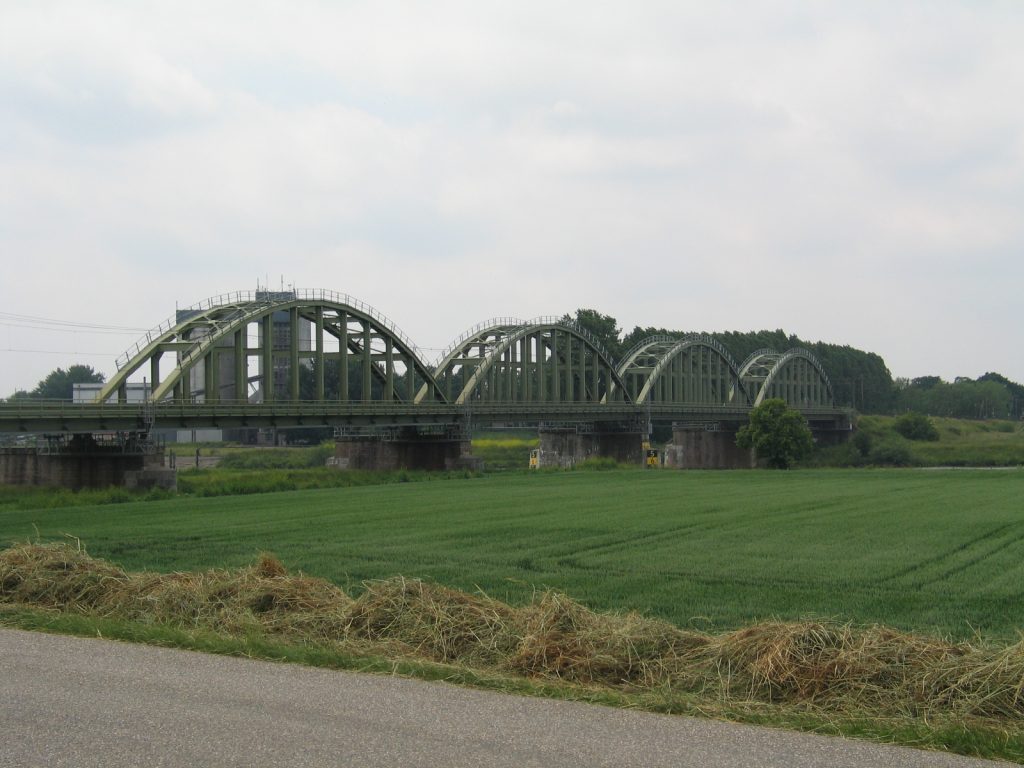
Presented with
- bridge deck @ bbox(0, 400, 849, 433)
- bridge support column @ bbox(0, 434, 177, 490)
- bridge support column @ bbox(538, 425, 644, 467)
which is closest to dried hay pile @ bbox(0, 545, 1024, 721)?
Result: bridge deck @ bbox(0, 400, 849, 433)

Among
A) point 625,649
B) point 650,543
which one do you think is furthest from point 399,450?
point 625,649

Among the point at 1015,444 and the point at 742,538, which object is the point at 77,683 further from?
the point at 1015,444

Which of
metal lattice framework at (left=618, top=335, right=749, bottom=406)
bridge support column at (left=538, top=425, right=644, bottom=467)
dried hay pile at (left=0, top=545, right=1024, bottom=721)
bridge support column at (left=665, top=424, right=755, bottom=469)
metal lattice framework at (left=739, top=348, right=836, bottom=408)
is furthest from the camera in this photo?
metal lattice framework at (left=739, top=348, right=836, bottom=408)

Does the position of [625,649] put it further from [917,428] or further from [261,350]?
[917,428]

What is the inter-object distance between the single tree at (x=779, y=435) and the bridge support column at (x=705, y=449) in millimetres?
21020

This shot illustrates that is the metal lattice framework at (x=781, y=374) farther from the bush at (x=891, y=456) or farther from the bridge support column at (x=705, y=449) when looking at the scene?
the bush at (x=891, y=456)

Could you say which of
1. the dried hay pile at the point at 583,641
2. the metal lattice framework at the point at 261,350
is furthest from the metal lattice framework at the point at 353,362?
the dried hay pile at the point at 583,641

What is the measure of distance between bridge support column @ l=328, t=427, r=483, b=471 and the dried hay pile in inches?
3027

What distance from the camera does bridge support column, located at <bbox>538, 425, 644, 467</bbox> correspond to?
12306cm

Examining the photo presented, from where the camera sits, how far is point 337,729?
10.0 m

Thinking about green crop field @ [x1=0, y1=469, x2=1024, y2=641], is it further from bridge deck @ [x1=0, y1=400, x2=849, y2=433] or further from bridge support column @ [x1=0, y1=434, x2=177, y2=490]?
bridge support column @ [x1=0, y1=434, x2=177, y2=490]

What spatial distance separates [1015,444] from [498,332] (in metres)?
66.3

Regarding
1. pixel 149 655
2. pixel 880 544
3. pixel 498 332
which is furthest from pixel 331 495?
pixel 498 332

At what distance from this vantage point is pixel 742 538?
32.0 m
